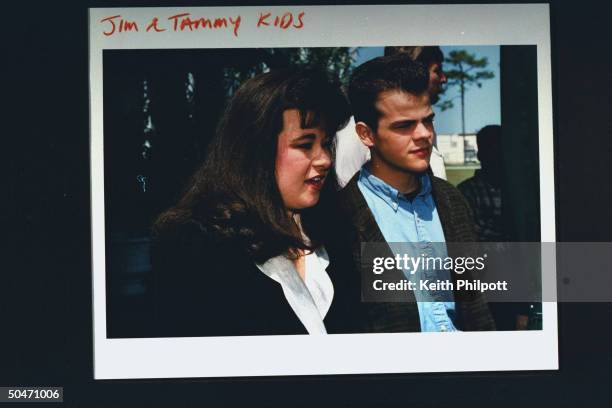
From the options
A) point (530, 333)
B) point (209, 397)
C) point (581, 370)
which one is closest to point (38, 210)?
point (209, 397)

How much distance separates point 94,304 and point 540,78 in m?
3.38

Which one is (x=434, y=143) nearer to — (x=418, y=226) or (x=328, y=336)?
(x=418, y=226)

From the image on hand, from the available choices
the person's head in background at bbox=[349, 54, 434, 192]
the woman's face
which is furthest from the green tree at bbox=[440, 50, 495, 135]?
the woman's face

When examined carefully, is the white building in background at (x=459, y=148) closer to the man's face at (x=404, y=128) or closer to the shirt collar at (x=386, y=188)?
the man's face at (x=404, y=128)

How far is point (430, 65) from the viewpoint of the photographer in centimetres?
534

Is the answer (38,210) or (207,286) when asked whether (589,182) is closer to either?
Result: (207,286)

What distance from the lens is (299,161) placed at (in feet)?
17.4

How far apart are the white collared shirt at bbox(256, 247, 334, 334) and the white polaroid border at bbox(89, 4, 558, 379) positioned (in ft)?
0.47

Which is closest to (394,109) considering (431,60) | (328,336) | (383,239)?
(431,60)

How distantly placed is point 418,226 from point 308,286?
0.85 meters

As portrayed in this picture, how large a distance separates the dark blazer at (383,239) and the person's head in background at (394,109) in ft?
0.80

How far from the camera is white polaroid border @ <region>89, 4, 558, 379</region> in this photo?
5.29 meters

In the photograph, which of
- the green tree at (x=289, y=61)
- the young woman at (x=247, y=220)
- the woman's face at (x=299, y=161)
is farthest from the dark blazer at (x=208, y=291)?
the green tree at (x=289, y=61)

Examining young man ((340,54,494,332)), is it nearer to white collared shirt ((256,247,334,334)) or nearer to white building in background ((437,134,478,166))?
white building in background ((437,134,478,166))
